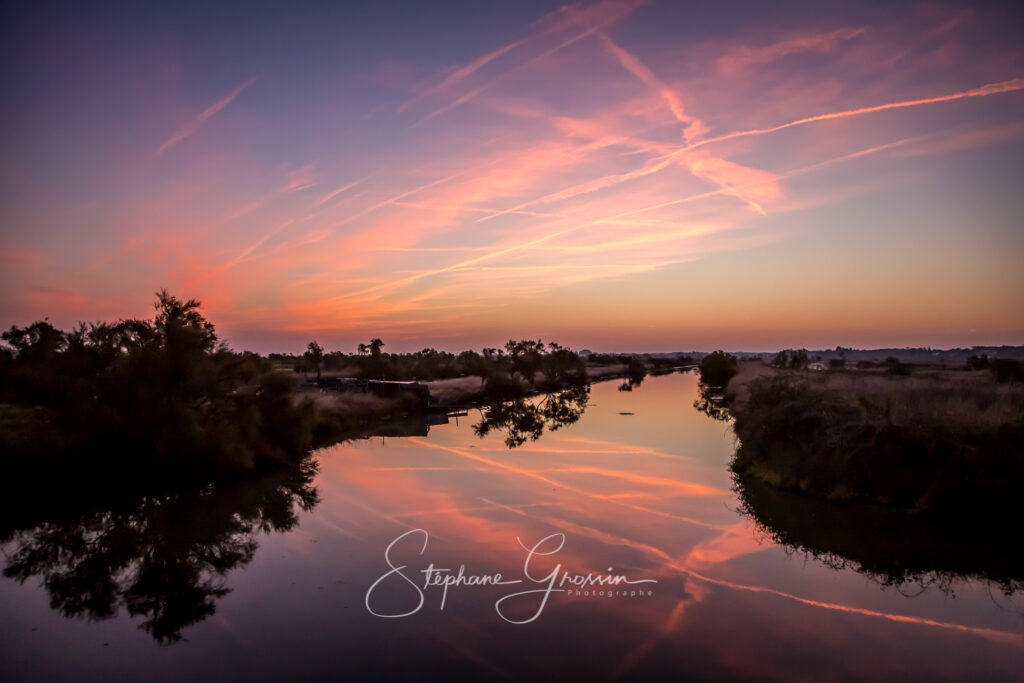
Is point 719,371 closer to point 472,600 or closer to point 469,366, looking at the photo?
point 469,366

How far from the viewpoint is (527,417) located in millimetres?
40156

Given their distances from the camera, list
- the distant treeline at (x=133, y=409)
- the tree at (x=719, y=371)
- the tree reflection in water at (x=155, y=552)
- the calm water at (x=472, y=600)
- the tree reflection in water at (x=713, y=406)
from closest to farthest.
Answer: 1. the calm water at (x=472, y=600)
2. the tree reflection in water at (x=155, y=552)
3. the distant treeline at (x=133, y=409)
4. the tree reflection in water at (x=713, y=406)
5. the tree at (x=719, y=371)

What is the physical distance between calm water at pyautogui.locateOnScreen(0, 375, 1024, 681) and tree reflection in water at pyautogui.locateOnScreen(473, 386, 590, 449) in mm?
13661

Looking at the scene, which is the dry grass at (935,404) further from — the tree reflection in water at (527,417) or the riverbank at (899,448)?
the tree reflection in water at (527,417)

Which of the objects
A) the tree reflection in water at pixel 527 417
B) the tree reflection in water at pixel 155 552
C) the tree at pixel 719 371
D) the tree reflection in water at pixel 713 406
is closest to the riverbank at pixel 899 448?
the tree reflection in water at pixel 527 417

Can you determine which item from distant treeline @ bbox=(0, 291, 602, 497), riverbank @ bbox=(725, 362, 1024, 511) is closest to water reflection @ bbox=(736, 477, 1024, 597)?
riverbank @ bbox=(725, 362, 1024, 511)

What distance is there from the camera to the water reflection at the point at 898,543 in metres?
10.8

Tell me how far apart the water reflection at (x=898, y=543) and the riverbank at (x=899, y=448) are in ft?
2.44

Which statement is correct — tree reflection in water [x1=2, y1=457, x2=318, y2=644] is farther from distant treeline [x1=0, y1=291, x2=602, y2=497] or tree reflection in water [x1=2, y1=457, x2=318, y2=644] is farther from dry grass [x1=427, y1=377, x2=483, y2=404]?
dry grass [x1=427, y1=377, x2=483, y2=404]

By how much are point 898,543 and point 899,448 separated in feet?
12.2

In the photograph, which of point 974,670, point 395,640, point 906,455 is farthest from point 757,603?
point 906,455

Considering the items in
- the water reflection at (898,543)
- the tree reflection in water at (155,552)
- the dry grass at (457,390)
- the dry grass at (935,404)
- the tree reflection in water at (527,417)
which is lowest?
the tree reflection in water at (155,552)

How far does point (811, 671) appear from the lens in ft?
24.9

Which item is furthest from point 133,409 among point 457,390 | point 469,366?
point 469,366
